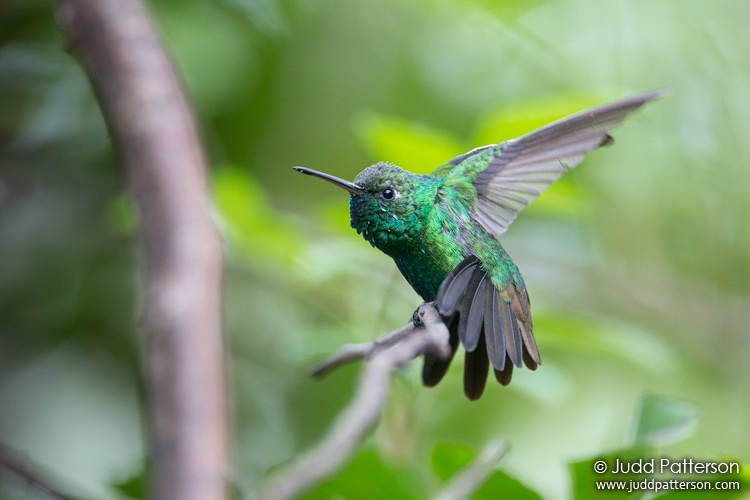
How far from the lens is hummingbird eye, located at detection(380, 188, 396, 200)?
1.22 meters

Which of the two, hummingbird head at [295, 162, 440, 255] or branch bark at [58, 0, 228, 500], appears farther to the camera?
hummingbird head at [295, 162, 440, 255]

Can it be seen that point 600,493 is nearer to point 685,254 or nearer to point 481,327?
point 481,327

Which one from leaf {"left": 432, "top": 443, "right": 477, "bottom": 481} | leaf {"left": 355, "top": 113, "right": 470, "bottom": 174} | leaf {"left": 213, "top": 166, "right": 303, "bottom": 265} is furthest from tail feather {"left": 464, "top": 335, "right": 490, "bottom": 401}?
leaf {"left": 213, "top": 166, "right": 303, "bottom": 265}

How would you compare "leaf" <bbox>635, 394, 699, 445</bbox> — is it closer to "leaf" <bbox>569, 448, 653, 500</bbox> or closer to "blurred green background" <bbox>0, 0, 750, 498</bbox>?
"leaf" <bbox>569, 448, 653, 500</bbox>

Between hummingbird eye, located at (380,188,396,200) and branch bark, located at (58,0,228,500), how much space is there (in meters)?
0.26

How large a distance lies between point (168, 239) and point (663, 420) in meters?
0.73

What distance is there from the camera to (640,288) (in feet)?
11.1

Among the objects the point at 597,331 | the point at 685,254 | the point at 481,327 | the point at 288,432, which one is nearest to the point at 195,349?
the point at 481,327

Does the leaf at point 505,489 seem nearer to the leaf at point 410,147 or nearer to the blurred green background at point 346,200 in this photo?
the leaf at point 410,147

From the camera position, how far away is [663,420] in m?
1.20

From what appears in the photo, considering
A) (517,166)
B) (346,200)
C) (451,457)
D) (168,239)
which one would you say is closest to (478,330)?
(451,457)

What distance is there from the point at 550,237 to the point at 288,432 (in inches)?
48.5

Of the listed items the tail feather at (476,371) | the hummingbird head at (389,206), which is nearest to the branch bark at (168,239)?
the hummingbird head at (389,206)

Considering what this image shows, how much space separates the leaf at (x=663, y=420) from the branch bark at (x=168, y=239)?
2.12 ft
